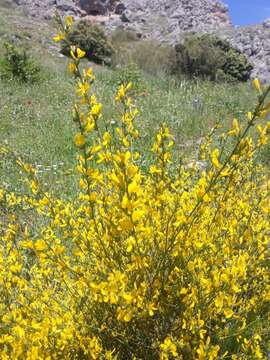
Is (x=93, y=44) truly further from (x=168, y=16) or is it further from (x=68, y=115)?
(x=168, y=16)

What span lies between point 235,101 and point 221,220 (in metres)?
5.34

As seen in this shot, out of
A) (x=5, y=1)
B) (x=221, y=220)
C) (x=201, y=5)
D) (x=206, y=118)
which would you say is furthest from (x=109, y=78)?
(x=201, y=5)

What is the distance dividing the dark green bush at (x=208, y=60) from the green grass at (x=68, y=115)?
98.0 inches

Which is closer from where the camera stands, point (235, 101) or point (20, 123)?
point (20, 123)

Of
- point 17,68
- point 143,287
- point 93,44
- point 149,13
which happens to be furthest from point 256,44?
point 149,13

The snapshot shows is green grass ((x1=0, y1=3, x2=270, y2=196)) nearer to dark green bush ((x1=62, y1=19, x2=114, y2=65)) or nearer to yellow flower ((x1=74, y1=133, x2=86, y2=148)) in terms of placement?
yellow flower ((x1=74, y1=133, x2=86, y2=148))

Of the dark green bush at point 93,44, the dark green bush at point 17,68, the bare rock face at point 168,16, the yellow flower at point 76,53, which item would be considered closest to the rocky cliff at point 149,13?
the bare rock face at point 168,16

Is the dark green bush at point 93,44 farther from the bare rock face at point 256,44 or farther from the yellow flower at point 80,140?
the yellow flower at point 80,140

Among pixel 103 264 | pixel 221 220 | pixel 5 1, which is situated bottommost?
pixel 5 1

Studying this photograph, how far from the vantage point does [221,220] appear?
1.93 m

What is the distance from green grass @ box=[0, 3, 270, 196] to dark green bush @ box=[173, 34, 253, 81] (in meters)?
2.49

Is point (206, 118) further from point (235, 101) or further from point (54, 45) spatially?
point (54, 45)

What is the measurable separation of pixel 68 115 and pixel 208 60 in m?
6.23

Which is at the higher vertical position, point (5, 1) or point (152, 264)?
point (152, 264)
